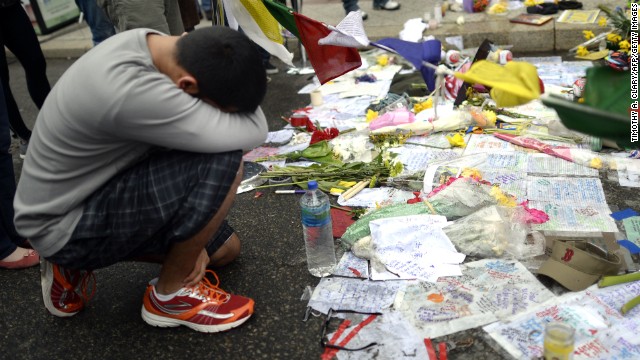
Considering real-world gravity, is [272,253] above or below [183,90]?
below

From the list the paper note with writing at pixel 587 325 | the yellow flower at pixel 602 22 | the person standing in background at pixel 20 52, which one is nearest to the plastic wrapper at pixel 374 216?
the paper note with writing at pixel 587 325

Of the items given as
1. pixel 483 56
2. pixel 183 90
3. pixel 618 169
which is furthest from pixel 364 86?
pixel 183 90

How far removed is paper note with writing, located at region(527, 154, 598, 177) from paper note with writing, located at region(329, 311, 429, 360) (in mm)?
1416

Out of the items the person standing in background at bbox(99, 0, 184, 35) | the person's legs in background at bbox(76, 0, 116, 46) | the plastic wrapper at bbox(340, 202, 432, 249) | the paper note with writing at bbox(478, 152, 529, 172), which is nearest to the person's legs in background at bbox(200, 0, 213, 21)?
the person's legs in background at bbox(76, 0, 116, 46)

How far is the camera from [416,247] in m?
2.52

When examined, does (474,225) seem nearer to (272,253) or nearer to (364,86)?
(272,253)

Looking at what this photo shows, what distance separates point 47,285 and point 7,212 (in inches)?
24.6

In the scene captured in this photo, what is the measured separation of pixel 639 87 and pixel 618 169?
1.31m

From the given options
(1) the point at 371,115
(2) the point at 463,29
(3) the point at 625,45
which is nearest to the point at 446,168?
(1) the point at 371,115

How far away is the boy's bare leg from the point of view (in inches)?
82.6

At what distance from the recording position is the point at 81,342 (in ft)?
7.55

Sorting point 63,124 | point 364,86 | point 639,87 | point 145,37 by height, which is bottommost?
point 364,86

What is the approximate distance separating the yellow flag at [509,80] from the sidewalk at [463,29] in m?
3.75

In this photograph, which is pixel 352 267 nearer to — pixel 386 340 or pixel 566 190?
pixel 386 340
